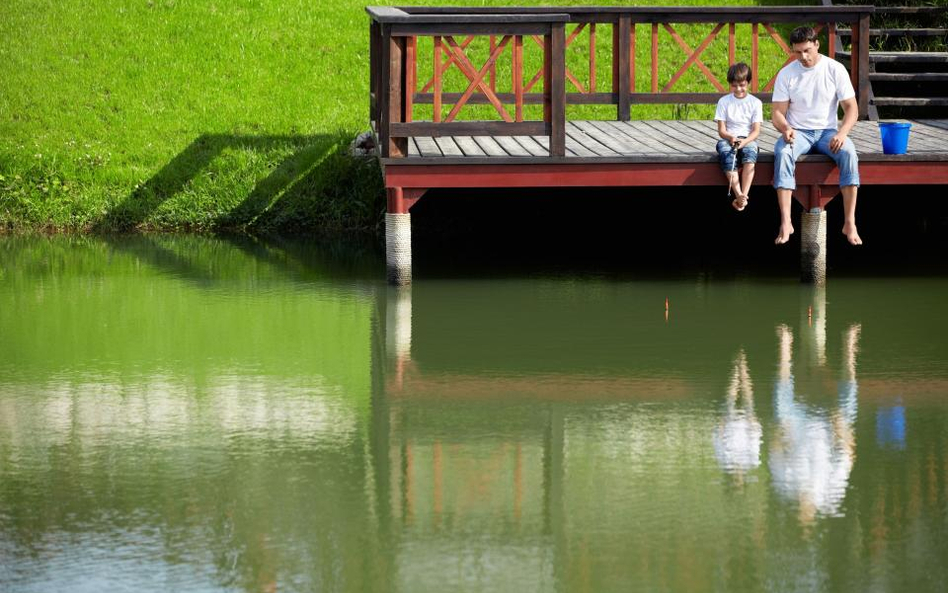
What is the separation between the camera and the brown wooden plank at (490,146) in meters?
12.2

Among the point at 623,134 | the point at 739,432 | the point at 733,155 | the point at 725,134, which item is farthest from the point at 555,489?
the point at 623,134

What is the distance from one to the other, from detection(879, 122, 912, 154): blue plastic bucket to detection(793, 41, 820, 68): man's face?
28.6 inches

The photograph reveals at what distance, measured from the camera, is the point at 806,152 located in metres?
12.0

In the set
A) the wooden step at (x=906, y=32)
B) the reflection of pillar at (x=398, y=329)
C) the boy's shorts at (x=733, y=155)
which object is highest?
the wooden step at (x=906, y=32)

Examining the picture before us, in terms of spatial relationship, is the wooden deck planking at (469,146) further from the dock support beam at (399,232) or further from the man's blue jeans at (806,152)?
the man's blue jeans at (806,152)

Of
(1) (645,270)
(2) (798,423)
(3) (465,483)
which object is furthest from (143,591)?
(1) (645,270)

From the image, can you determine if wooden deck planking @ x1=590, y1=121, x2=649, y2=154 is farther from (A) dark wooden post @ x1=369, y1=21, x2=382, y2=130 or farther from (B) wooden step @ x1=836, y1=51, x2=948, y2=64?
(B) wooden step @ x1=836, y1=51, x2=948, y2=64

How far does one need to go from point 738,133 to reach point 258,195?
546cm

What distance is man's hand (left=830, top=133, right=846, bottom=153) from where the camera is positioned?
1177cm

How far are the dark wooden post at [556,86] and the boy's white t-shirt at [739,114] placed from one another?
46.1 inches

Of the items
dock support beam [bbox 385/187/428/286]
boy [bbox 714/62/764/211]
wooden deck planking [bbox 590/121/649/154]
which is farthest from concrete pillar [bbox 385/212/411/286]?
boy [bbox 714/62/764/211]

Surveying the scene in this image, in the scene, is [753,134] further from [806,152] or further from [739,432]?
[739,432]

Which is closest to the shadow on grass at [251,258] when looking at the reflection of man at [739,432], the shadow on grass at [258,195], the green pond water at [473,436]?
the shadow on grass at [258,195]

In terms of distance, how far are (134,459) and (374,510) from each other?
1.34 m
